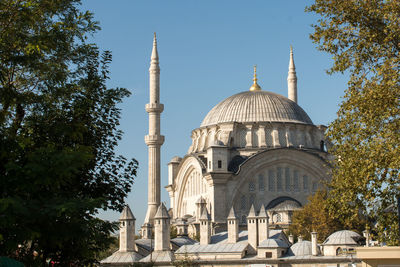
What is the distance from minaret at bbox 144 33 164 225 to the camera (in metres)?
56.0

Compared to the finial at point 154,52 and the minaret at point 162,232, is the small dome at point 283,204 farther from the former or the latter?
the finial at point 154,52

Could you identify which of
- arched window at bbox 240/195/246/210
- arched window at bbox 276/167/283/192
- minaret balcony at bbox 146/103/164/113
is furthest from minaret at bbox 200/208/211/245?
minaret balcony at bbox 146/103/164/113

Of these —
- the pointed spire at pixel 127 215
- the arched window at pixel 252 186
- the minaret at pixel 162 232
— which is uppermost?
the arched window at pixel 252 186

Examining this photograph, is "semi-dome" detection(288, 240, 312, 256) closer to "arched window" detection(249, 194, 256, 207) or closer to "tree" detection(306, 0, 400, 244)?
"arched window" detection(249, 194, 256, 207)

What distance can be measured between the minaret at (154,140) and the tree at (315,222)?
12.6 m

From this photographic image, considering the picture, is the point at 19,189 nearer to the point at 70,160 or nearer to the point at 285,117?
the point at 70,160

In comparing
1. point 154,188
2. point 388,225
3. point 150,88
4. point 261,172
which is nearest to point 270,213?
point 261,172

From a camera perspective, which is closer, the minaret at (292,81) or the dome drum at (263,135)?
the dome drum at (263,135)

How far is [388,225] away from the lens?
1634cm

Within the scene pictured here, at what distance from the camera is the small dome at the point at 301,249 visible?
40844 millimetres

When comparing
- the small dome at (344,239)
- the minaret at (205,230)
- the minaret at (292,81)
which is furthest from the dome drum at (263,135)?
the small dome at (344,239)

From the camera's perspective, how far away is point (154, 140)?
187 ft

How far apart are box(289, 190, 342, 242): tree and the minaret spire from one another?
1264 centimetres

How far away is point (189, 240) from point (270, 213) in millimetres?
7694
